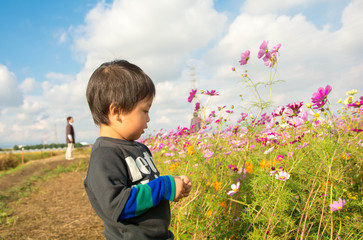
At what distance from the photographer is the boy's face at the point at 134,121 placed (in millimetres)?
1232

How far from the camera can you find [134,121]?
48.5 inches

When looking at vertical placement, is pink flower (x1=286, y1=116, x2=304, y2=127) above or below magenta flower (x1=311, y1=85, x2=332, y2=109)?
below

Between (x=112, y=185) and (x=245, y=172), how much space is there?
3.89 ft

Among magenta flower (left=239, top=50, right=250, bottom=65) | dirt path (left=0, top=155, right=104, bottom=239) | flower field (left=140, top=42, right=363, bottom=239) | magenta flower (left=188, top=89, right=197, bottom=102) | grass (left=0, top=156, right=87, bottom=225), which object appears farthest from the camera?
grass (left=0, top=156, right=87, bottom=225)

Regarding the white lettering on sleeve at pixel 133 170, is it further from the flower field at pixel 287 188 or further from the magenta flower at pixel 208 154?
the magenta flower at pixel 208 154

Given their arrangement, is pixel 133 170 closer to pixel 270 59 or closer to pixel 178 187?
pixel 178 187

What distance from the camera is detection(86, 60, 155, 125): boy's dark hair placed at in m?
1.22

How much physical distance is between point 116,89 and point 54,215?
10.5 ft

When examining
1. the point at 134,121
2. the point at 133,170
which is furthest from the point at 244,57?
the point at 133,170

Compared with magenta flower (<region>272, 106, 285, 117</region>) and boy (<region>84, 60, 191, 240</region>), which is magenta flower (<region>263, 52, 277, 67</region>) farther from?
boy (<region>84, 60, 191, 240</region>)

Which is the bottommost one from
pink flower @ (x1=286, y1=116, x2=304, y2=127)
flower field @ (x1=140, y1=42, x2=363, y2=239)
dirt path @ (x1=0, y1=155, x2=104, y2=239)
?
dirt path @ (x1=0, y1=155, x2=104, y2=239)

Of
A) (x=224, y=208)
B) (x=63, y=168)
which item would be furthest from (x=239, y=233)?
(x=63, y=168)

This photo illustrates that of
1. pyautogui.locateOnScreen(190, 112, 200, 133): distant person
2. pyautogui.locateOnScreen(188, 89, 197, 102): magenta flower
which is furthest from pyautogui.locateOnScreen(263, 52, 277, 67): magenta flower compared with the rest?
pyautogui.locateOnScreen(190, 112, 200, 133): distant person

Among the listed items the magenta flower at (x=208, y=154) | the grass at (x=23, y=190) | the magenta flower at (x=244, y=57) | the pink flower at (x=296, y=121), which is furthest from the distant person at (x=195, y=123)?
the grass at (x=23, y=190)
